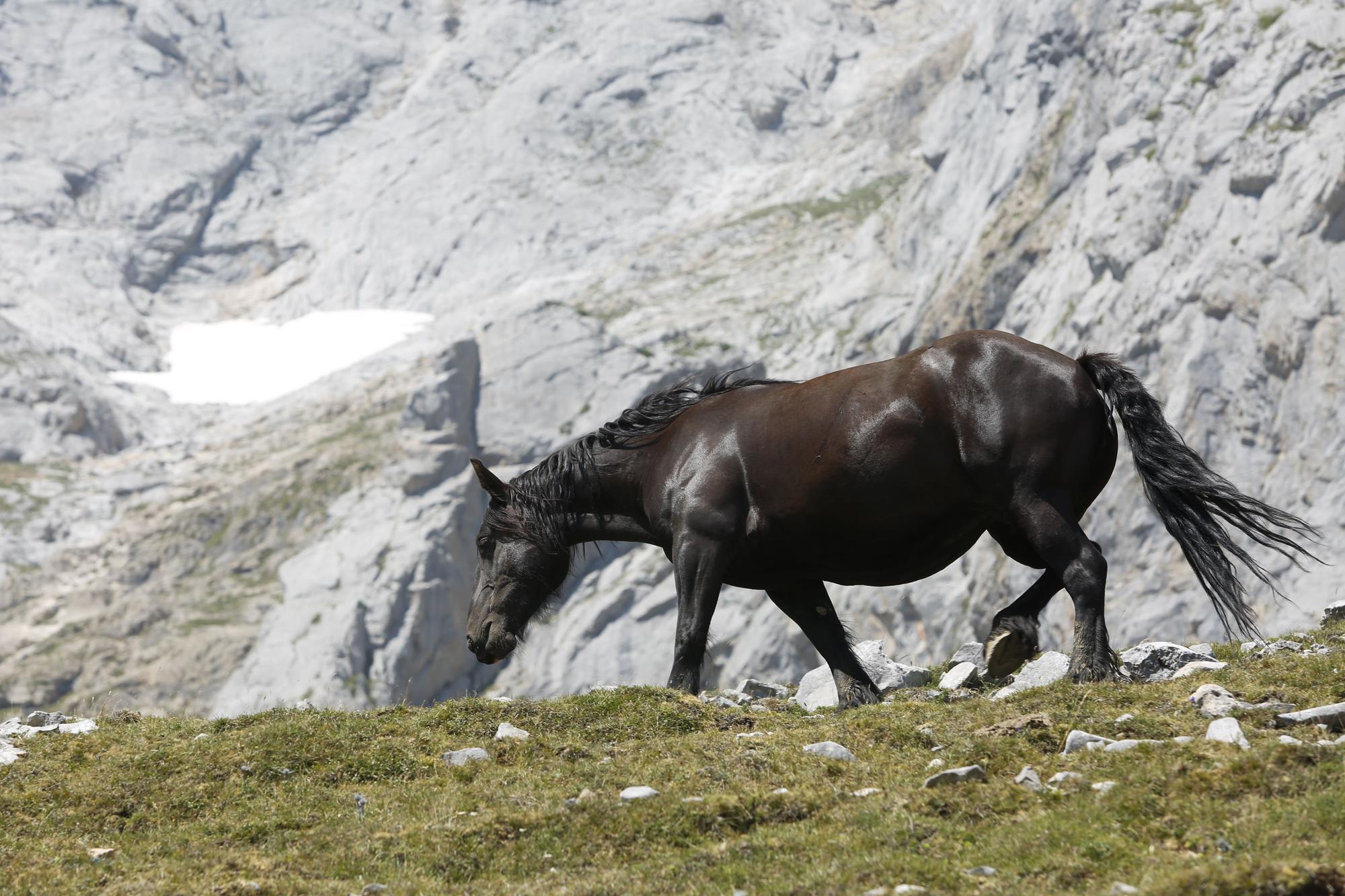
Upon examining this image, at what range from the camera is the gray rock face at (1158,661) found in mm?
12555

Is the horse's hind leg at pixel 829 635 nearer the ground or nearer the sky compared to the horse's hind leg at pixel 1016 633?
nearer the ground

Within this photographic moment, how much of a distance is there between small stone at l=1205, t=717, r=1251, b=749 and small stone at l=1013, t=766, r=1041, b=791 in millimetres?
1213

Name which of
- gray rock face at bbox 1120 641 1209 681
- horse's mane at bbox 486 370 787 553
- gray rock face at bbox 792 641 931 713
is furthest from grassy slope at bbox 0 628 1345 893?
horse's mane at bbox 486 370 787 553

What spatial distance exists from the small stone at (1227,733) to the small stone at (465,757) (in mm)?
5448

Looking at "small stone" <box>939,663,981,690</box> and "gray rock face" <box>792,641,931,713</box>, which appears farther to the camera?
"gray rock face" <box>792,641,931,713</box>

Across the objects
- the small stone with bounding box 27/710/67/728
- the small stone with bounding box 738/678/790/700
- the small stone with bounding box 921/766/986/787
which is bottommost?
the small stone with bounding box 738/678/790/700

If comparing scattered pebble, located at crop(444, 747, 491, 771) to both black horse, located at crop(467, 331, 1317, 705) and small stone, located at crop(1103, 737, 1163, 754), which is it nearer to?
black horse, located at crop(467, 331, 1317, 705)

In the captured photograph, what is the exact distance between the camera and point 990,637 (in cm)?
1182

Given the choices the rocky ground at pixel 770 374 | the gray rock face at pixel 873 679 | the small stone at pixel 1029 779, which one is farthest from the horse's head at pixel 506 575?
the rocky ground at pixel 770 374

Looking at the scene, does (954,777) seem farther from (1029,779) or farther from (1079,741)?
(1079,741)

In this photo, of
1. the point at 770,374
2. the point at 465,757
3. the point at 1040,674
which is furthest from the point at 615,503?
the point at 770,374

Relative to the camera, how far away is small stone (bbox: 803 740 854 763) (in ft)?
31.8

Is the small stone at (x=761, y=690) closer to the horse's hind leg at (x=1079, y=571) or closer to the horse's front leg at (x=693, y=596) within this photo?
the horse's front leg at (x=693, y=596)

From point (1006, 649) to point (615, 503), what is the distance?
4.67 meters
